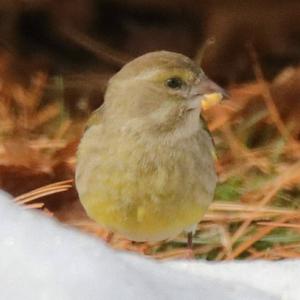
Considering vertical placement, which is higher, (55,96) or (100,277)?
(55,96)

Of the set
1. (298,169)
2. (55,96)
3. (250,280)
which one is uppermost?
(55,96)

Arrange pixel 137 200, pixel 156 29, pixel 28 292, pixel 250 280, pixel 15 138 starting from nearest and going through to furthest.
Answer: pixel 28 292 < pixel 250 280 < pixel 137 200 < pixel 15 138 < pixel 156 29

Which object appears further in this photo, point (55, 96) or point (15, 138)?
point (55, 96)

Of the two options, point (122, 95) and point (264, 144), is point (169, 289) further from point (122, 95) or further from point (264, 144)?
point (264, 144)

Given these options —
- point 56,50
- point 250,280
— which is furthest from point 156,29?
point 250,280

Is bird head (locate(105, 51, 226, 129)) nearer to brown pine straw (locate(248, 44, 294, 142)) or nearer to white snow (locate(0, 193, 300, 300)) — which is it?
white snow (locate(0, 193, 300, 300))

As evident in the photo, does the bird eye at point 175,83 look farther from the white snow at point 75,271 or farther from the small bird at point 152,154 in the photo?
the white snow at point 75,271

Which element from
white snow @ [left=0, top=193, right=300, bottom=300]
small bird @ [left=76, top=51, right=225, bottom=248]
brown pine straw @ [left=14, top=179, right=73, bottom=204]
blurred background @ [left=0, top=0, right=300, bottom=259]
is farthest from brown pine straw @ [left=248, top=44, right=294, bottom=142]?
white snow @ [left=0, top=193, right=300, bottom=300]
